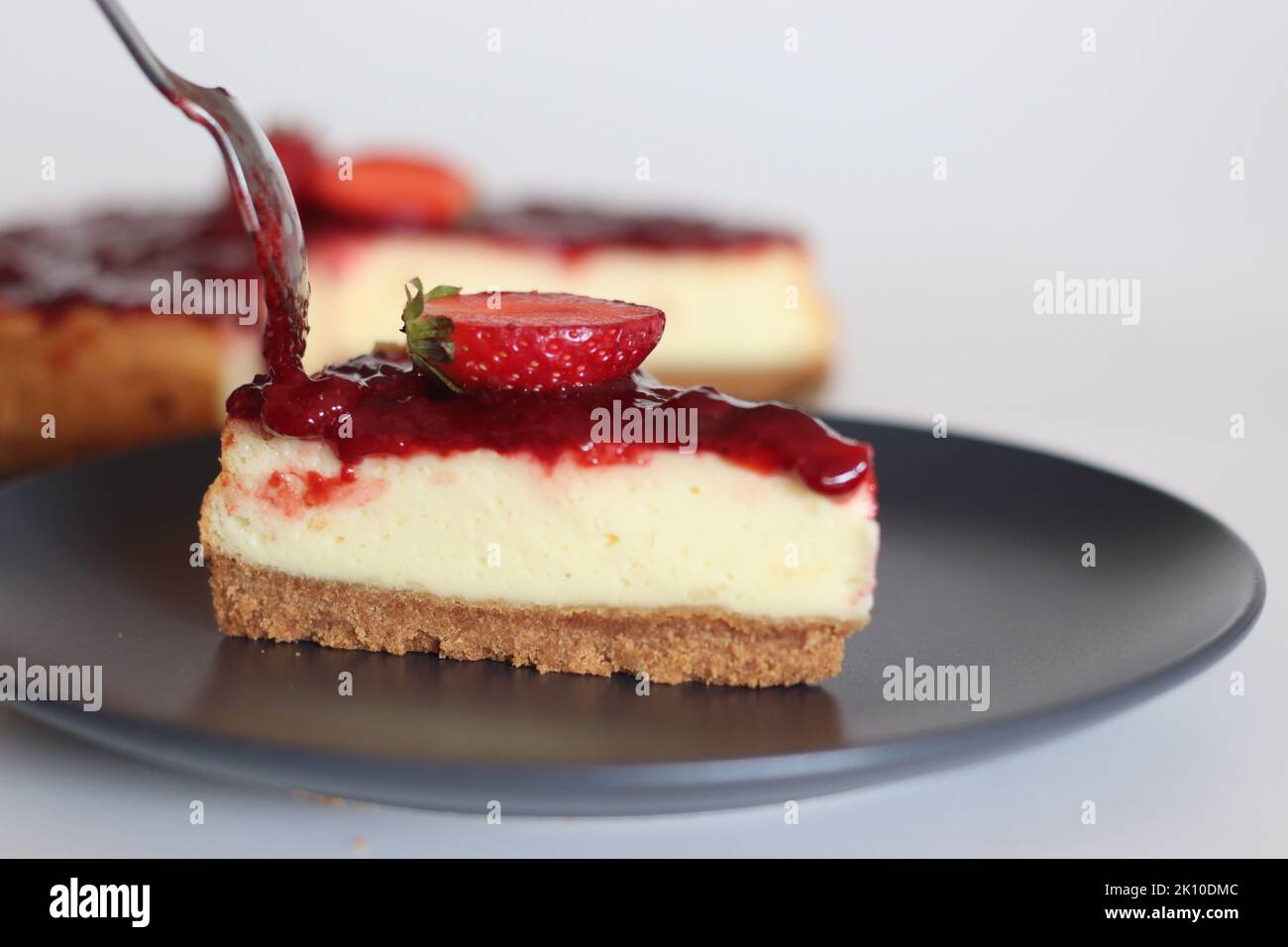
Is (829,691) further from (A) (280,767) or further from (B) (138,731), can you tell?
(B) (138,731)

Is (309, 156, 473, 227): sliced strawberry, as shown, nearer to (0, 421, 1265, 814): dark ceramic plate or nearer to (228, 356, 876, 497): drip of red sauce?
(0, 421, 1265, 814): dark ceramic plate
